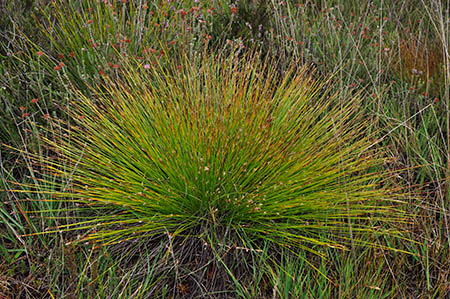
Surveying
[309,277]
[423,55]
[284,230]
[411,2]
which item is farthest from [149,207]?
[411,2]

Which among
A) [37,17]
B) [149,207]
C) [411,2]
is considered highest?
[37,17]

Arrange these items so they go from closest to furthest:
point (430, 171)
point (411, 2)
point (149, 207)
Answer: point (149, 207) < point (430, 171) < point (411, 2)

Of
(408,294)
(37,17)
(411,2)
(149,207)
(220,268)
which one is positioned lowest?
(408,294)

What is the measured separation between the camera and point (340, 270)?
70.2 inches

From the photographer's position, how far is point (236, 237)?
195cm

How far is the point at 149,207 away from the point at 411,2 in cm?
333

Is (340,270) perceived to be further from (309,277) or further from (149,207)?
(149,207)

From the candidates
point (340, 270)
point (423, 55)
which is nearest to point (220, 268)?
point (340, 270)

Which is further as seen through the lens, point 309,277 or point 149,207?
point 149,207

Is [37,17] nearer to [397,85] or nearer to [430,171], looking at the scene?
[397,85]

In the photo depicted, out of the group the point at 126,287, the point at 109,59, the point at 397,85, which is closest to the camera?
the point at 126,287

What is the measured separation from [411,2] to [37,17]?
3178mm

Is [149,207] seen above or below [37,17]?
below

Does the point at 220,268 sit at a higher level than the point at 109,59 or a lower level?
lower
